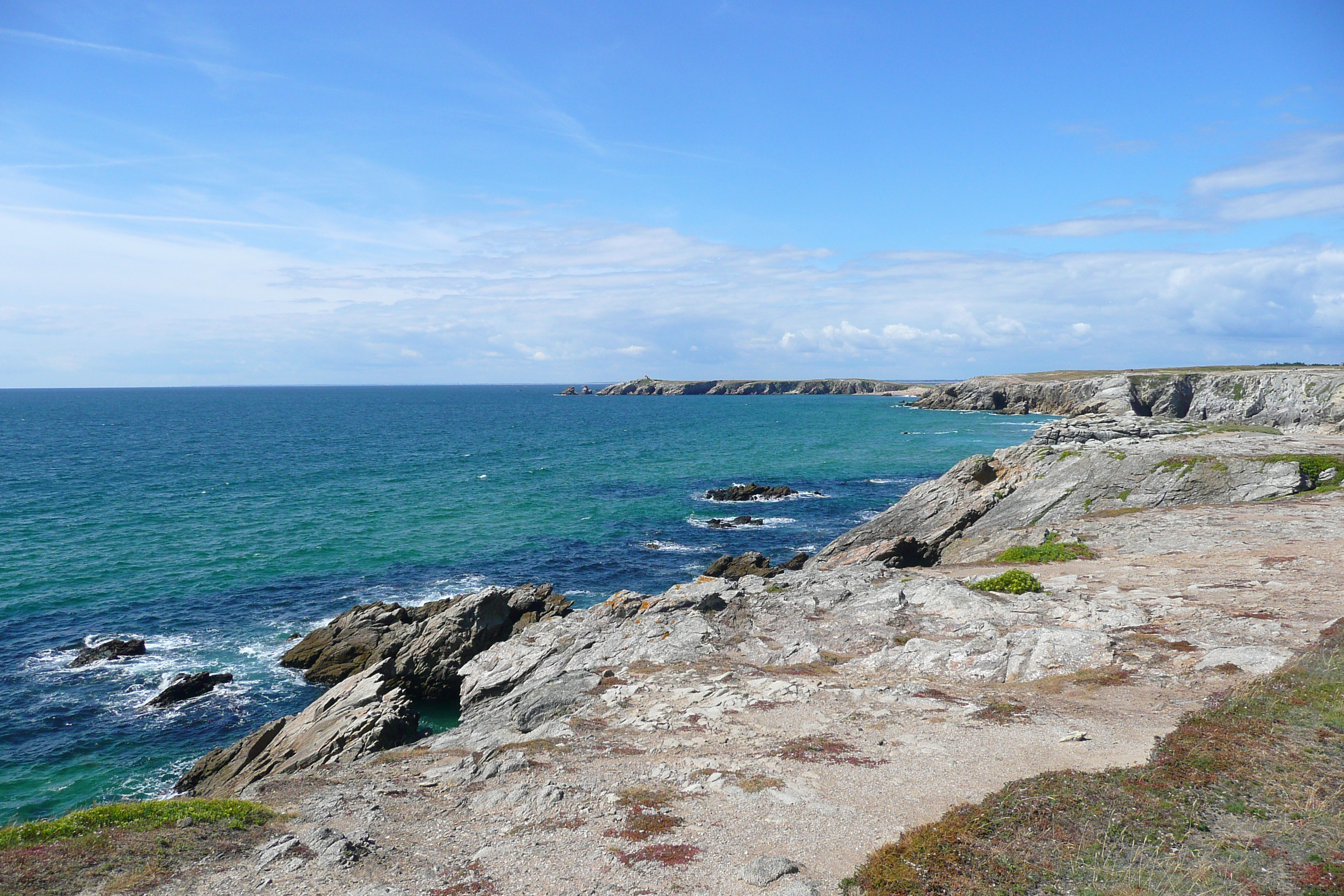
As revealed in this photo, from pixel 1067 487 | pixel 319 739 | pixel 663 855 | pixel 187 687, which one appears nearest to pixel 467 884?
pixel 663 855

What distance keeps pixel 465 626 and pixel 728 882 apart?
25.4m

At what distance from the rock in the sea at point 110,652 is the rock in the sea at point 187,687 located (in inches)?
173

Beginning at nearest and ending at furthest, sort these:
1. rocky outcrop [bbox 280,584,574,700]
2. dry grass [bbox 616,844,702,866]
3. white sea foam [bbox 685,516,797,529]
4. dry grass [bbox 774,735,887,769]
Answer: dry grass [bbox 616,844,702,866] → dry grass [bbox 774,735,887,769] → rocky outcrop [bbox 280,584,574,700] → white sea foam [bbox 685,516,797,529]

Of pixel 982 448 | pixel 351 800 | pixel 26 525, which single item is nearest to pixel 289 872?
pixel 351 800

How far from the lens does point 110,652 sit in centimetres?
3506

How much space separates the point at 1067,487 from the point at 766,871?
1383 inches

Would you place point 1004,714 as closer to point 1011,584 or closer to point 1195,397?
point 1011,584

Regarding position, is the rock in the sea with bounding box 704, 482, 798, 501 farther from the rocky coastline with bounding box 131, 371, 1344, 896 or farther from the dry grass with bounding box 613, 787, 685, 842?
the dry grass with bounding box 613, 787, 685, 842

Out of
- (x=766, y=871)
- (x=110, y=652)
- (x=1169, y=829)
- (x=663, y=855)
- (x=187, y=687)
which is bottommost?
(x=187, y=687)

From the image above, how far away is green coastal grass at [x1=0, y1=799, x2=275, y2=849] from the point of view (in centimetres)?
1245

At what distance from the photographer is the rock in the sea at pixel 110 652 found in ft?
113

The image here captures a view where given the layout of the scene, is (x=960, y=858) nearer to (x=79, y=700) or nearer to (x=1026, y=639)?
(x=1026, y=639)

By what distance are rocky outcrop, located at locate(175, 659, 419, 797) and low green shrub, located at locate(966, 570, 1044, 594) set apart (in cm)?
2040

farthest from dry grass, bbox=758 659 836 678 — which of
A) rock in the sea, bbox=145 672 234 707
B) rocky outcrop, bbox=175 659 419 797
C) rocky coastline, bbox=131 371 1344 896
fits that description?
rock in the sea, bbox=145 672 234 707
